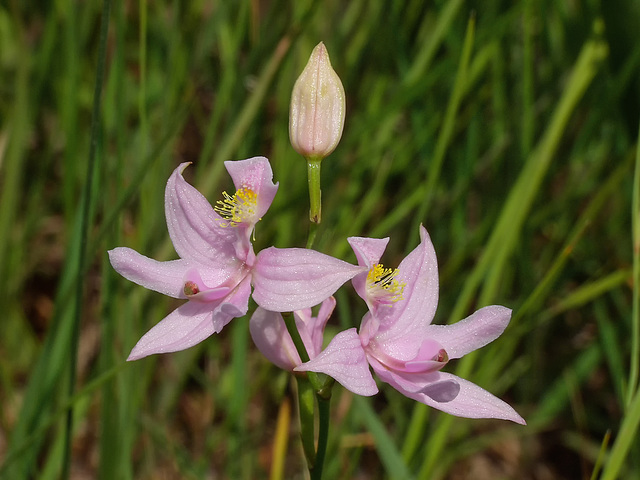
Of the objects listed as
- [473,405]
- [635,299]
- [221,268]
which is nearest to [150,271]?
[221,268]

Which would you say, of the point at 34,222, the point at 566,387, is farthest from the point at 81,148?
the point at 566,387

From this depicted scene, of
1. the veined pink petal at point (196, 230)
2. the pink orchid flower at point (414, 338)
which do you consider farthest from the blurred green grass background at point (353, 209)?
the pink orchid flower at point (414, 338)

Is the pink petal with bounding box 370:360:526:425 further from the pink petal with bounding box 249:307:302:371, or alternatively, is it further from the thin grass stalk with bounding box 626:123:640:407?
the thin grass stalk with bounding box 626:123:640:407

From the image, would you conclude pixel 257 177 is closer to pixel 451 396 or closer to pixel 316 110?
pixel 316 110

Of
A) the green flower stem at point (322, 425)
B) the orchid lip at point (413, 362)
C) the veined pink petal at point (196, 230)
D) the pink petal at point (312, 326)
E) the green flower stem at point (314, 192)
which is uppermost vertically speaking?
the green flower stem at point (314, 192)

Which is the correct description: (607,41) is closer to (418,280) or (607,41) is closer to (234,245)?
(418,280)

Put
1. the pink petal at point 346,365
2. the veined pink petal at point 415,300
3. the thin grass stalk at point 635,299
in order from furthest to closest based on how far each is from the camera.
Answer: the thin grass stalk at point 635,299
the veined pink petal at point 415,300
the pink petal at point 346,365

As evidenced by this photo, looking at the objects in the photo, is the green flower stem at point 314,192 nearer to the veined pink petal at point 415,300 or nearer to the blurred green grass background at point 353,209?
the veined pink petal at point 415,300
